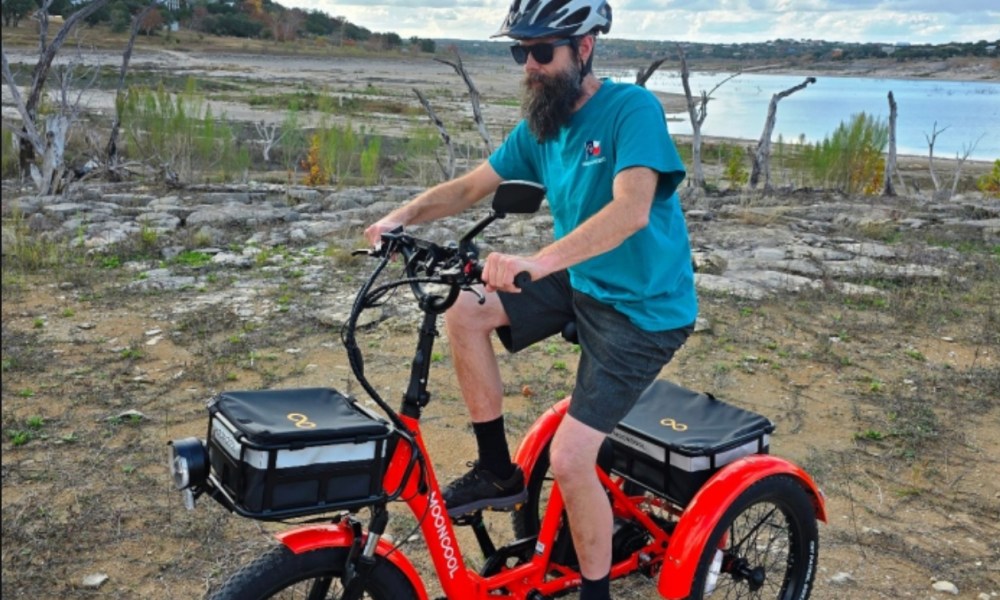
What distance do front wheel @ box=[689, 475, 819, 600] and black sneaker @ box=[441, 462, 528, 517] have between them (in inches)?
24.6

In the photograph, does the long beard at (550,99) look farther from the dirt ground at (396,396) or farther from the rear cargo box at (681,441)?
the dirt ground at (396,396)

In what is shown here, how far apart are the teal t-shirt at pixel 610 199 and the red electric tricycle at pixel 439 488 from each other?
45cm

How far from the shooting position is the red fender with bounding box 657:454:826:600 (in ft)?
9.90

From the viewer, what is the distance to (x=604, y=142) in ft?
9.50

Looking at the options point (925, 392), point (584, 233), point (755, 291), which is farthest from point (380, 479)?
point (755, 291)

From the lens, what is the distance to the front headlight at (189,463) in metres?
2.30

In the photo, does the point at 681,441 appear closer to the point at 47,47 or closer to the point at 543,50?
the point at 543,50

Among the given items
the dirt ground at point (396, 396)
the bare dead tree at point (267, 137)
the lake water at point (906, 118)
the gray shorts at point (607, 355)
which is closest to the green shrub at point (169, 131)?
the bare dead tree at point (267, 137)

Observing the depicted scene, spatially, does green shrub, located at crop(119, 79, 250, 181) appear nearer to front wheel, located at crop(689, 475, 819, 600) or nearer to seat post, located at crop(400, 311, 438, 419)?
front wheel, located at crop(689, 475, 819, 600)

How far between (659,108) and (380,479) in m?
1.35

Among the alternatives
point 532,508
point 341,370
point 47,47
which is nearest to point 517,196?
point 532,508

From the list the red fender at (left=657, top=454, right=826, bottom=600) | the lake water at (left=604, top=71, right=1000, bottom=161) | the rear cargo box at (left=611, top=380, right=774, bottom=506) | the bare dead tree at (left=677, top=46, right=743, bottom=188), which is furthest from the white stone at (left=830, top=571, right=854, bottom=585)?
the lake water at (left=604, top=71, right=1000, bottom=161)

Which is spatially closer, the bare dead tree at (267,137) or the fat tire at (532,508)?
the fat tire at (532,508)

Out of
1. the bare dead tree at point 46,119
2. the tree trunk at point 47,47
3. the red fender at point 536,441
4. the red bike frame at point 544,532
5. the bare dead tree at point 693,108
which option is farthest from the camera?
the bare dead tree at point 693,108
